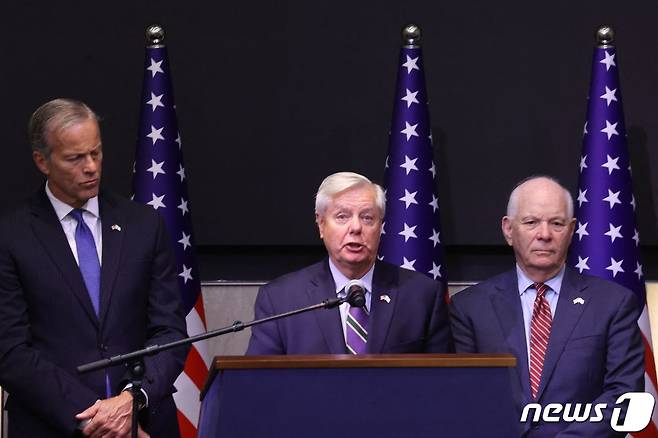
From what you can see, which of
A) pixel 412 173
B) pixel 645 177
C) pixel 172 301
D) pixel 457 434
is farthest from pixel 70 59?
pixel 457 434

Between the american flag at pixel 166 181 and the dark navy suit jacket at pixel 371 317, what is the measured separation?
3.89ft

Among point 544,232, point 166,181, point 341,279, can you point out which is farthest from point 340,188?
point 166,181

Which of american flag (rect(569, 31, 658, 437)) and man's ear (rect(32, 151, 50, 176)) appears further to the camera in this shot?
american flag (rect(569, 31, 658, 437))

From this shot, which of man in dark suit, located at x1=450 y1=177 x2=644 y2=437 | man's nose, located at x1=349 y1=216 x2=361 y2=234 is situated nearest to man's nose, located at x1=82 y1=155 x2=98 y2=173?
man's nose, located at x1=349 y1=216 x2=361 y2=234

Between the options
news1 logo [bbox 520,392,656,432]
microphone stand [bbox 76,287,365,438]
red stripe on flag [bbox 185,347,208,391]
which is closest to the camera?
microphone stand [bbox 76,287,365,438]

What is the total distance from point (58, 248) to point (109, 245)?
149 mm

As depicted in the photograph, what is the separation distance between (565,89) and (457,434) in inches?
118

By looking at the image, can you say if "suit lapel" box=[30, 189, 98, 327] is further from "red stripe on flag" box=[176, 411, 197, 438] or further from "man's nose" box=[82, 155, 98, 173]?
"red stripe on flag" box=[176, 411, 197, 438]

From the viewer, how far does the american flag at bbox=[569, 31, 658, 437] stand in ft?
16.6

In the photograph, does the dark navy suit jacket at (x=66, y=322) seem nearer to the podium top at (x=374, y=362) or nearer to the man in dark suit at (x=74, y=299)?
the man in dark suit at (x=74, y=299)

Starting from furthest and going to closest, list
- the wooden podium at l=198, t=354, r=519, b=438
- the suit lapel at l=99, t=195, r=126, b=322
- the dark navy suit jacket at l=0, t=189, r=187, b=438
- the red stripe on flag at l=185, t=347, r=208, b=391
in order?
the red stripe on flag at l=185, t=347, r=208, b=391 → the suit lapel at l=99, t=195, r=126, b=322 → the dark navy suit jacket at l=0, t=189, r=187, b=438 → the wooden podium at l=198, t=354, r=519, b=438

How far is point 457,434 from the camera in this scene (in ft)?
9.07

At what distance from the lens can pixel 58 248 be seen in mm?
3746

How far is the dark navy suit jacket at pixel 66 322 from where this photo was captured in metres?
3.63
